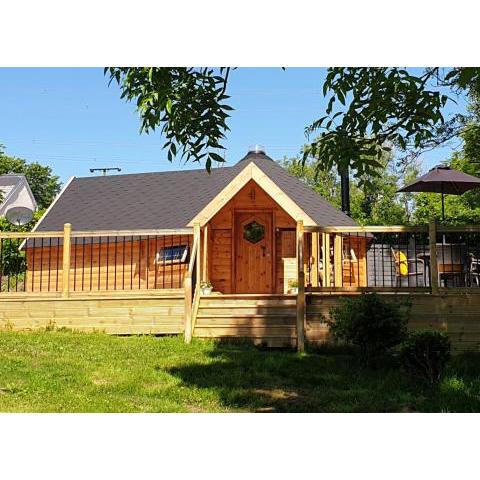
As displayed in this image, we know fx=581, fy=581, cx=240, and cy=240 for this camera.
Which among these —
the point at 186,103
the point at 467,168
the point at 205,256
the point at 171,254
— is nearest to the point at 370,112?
the point at 186,103

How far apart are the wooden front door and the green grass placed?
3330mm

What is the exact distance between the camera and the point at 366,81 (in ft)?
16.2

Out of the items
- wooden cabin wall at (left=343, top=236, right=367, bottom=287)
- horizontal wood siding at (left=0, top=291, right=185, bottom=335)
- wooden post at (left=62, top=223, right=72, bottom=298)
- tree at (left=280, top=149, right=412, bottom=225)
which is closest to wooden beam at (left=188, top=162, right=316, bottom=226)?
tree at (left=280, top=149, right=412, bottom=225)

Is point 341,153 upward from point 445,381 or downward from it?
upward

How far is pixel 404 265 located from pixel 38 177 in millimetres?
8850

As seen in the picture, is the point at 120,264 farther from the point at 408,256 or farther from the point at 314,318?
the point at 408,256

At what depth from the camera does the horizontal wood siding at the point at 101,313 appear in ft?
25.3

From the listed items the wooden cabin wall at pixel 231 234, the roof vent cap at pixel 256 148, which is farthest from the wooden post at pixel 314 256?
the roof vent cap at pixel 256 148

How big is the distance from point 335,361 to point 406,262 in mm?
2356

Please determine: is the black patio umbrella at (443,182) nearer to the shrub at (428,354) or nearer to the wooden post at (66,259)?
the shrub at (428,354)

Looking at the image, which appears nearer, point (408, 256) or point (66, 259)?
point (66, 259)

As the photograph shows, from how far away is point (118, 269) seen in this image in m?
10.6
